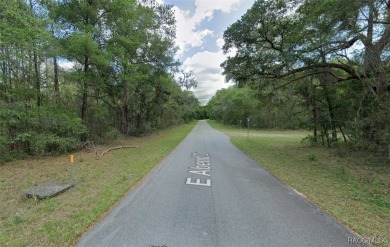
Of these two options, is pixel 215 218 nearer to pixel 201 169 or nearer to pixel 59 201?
pixel 59 201

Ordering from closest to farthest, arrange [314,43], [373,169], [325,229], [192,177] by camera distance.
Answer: [325,229], [192,177], [373,169], [314,43]

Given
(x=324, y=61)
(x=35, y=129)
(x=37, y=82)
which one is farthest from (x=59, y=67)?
(x=324, y=61)

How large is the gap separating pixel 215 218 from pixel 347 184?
445 cm

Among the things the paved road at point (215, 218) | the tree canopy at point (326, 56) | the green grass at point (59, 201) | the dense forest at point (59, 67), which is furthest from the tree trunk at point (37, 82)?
the tree canopy at point (326, 56)

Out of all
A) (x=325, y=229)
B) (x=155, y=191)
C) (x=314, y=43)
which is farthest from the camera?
(x=314, y=43)

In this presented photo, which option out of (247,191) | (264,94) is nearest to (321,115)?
(264,94)

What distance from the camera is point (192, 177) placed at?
6.21m

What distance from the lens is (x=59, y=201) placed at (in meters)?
4.44

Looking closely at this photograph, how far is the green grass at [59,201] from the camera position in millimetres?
Result: 3162

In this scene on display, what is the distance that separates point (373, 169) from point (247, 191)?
5.51 meters

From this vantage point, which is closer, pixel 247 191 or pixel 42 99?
pixel 247 191

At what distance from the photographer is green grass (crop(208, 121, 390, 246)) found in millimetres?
3650

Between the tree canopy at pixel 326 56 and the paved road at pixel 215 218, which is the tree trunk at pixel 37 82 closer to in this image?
the paved road at pixel 215 218

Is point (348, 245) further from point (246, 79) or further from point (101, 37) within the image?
point (101, 37)
